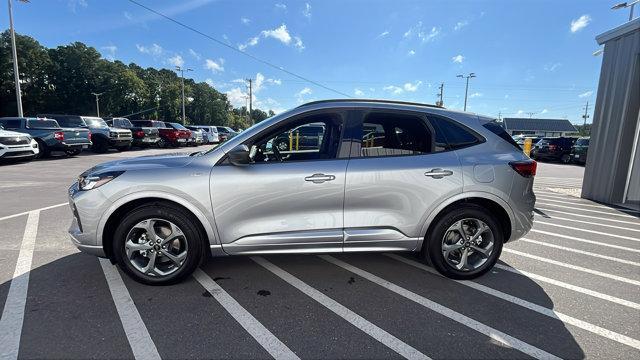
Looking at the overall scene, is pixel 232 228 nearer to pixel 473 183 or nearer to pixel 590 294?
pixel 473 183

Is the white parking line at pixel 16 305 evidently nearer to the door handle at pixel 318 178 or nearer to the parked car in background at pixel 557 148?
the door handle at pixel 318 178

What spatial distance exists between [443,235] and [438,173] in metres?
0.64

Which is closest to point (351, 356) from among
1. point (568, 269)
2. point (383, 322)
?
point (383, 322)

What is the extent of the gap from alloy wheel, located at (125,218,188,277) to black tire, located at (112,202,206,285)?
0.03 meters

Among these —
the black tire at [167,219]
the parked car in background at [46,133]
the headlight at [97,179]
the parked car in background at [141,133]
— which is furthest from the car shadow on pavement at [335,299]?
the parked car in background at [141,133]

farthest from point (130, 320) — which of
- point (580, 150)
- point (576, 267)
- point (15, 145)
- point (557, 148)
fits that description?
point (557, 148)

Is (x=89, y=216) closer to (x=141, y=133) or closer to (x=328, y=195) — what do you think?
(x=328, y=195)

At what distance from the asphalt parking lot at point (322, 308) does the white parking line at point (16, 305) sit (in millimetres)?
12

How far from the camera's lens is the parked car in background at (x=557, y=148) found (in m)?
21.8

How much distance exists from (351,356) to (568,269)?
3.06 metres

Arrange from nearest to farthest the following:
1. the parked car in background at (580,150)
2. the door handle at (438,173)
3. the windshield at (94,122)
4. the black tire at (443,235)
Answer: the door handle at (438,173), the black tire at (443,235), the windshield at (94,122), the parked car in background at (580,150)

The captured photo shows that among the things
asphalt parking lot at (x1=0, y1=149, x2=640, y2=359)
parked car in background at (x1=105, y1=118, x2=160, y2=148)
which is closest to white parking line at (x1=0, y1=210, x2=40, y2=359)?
asphalt parking lot at (x1=0, y1=149, x2=640, y2=359)

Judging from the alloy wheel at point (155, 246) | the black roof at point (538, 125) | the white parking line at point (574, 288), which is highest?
the black roof at point (538, 125)

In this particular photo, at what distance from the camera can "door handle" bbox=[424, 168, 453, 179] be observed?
11.0ft
